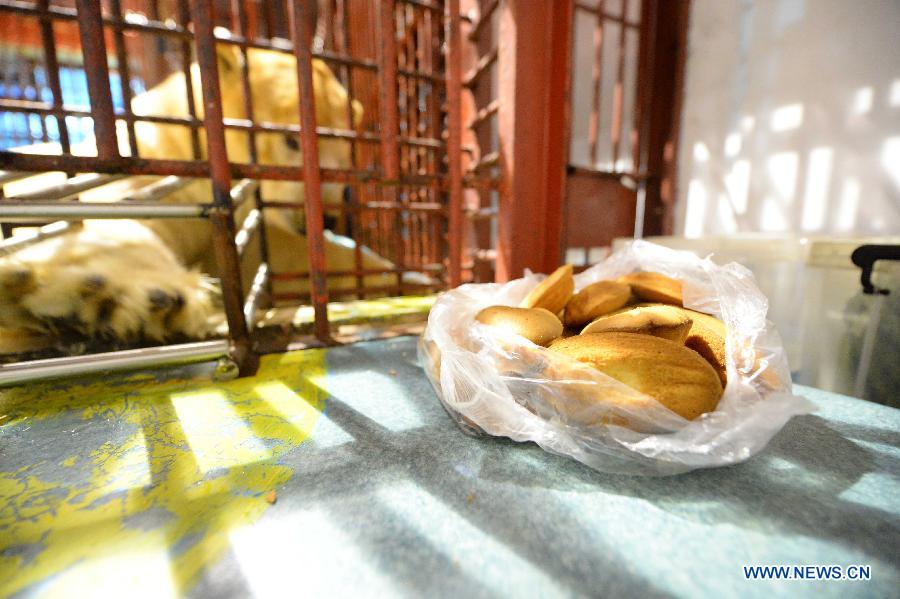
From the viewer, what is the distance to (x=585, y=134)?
178cm

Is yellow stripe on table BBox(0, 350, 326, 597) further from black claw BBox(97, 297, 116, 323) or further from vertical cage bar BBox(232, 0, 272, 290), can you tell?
vertical cage bar BBox(232, 0, 272, 290)

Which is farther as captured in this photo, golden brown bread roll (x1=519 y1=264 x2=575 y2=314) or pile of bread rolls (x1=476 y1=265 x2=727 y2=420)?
golden brown bread roll (x1=519 y1=264 x2=575 y2=314)

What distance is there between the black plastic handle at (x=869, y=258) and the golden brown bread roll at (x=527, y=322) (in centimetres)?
59

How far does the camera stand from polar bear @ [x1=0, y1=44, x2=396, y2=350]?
68 centimetres

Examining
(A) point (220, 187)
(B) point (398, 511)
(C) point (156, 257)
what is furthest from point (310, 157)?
(B) point (398, 511)

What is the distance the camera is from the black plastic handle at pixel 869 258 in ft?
2.05

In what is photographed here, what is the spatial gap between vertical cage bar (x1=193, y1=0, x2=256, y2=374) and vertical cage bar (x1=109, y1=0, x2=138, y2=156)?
41 centimetres

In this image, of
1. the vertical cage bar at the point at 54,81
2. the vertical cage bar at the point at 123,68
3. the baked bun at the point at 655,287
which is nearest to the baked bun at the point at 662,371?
the baked bun at the point at 655,287

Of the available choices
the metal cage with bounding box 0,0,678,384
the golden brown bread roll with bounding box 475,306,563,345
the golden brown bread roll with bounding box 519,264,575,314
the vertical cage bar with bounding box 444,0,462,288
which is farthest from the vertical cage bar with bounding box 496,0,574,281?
the golden brown bread roll with bounding box 475,306,563,345

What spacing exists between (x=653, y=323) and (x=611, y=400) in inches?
5.7

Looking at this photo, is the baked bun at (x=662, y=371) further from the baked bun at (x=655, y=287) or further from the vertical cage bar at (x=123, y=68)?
the vertical cage bar at (x=123, y=68)

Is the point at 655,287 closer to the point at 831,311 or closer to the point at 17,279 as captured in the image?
the point at 831,311

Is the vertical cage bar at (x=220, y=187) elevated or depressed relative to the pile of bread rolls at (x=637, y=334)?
elevated

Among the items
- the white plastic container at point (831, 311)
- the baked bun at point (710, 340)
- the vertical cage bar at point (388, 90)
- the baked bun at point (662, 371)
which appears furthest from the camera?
the vertical cage bar at point (388, 90)
